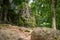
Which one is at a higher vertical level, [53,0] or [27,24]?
[53,0]

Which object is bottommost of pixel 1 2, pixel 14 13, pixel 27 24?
pixel 27 24

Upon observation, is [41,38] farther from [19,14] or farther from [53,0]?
[19,14]

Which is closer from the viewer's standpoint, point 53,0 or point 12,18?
point 53,0

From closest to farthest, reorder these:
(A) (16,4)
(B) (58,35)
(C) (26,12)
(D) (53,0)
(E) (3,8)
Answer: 1. (B) (58,35)
2. (D) (53,0)
3. (E) (3,8)
4. (A) (16,4)
5. (C) (26,12)

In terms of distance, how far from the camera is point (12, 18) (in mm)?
18500

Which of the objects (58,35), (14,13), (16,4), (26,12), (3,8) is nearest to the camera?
(58,35)

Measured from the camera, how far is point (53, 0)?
12109 millimetres

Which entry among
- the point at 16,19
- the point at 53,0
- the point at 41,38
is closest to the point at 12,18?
the point at 16,19

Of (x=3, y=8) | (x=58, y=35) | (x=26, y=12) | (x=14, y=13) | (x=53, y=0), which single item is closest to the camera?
(x=58, y=35)

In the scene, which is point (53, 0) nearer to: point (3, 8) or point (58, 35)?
point (3, 8)

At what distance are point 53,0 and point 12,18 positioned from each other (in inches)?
288

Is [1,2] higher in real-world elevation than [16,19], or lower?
higher

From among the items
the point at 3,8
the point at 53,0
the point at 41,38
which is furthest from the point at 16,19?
the point at 41,38

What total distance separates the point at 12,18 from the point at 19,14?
1046mm
